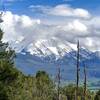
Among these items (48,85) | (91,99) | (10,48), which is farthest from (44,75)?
(10,48)

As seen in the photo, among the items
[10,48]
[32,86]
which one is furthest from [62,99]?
[10,48]

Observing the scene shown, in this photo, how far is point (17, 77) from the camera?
180 ft

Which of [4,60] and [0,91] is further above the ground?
[4,60]

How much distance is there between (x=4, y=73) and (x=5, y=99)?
10.1 ft

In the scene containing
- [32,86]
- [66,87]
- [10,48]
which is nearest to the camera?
[10,48]

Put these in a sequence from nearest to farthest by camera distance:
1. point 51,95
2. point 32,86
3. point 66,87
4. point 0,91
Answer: point 0,91 < point 32,86 < point 51,95 < point 66,87

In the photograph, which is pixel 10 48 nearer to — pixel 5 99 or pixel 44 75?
pixel 5 99

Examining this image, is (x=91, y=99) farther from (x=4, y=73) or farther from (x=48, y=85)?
(x=4, y=73)

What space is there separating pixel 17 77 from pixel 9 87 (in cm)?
184

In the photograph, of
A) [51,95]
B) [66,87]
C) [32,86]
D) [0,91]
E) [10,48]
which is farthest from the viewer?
[66,87]

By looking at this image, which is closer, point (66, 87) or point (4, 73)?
point (4, 73)

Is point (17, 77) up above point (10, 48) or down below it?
below

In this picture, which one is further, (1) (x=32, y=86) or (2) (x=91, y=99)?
(2) (x=91, y=99)

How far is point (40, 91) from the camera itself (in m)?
142
